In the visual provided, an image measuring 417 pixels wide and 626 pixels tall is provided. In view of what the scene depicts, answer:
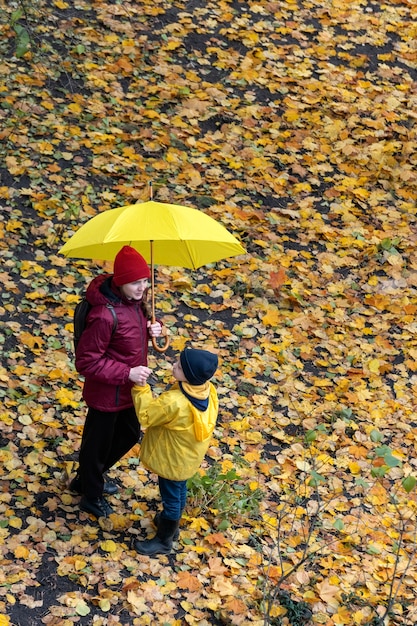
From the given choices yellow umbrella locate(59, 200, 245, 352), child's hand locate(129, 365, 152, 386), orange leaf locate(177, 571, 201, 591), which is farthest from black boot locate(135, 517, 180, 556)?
yellow umbrella locate(59, 200, 245, 352)

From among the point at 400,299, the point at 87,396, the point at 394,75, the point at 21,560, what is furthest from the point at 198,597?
the point at 394,75

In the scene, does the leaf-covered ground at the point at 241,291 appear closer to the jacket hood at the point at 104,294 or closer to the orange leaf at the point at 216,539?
the orange leaf at the point at 216,539

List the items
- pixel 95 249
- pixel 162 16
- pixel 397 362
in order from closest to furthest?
pixel 95 249
pixel 397 362
pixel 162 16

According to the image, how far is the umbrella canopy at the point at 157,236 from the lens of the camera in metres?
4.25

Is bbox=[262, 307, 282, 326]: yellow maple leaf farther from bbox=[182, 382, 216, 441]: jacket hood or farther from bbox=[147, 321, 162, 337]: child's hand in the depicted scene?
bbox=[182, 382, 216, 441]: jacket hood

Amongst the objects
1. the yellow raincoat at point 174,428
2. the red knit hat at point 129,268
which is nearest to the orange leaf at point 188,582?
the yellow raincoat at point 174,428

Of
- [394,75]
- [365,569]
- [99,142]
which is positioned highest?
[394,75]

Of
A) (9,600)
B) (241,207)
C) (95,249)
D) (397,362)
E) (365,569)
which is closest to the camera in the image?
(9,600)

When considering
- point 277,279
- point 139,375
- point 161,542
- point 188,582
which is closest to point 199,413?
point 139,375

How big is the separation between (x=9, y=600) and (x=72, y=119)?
593cm

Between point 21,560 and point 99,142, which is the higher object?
point 99,142

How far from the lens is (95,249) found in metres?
4.69

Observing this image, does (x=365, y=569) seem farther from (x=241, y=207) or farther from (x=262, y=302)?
(x=241, y=207)

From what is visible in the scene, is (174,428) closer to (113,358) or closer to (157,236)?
(113,358)
